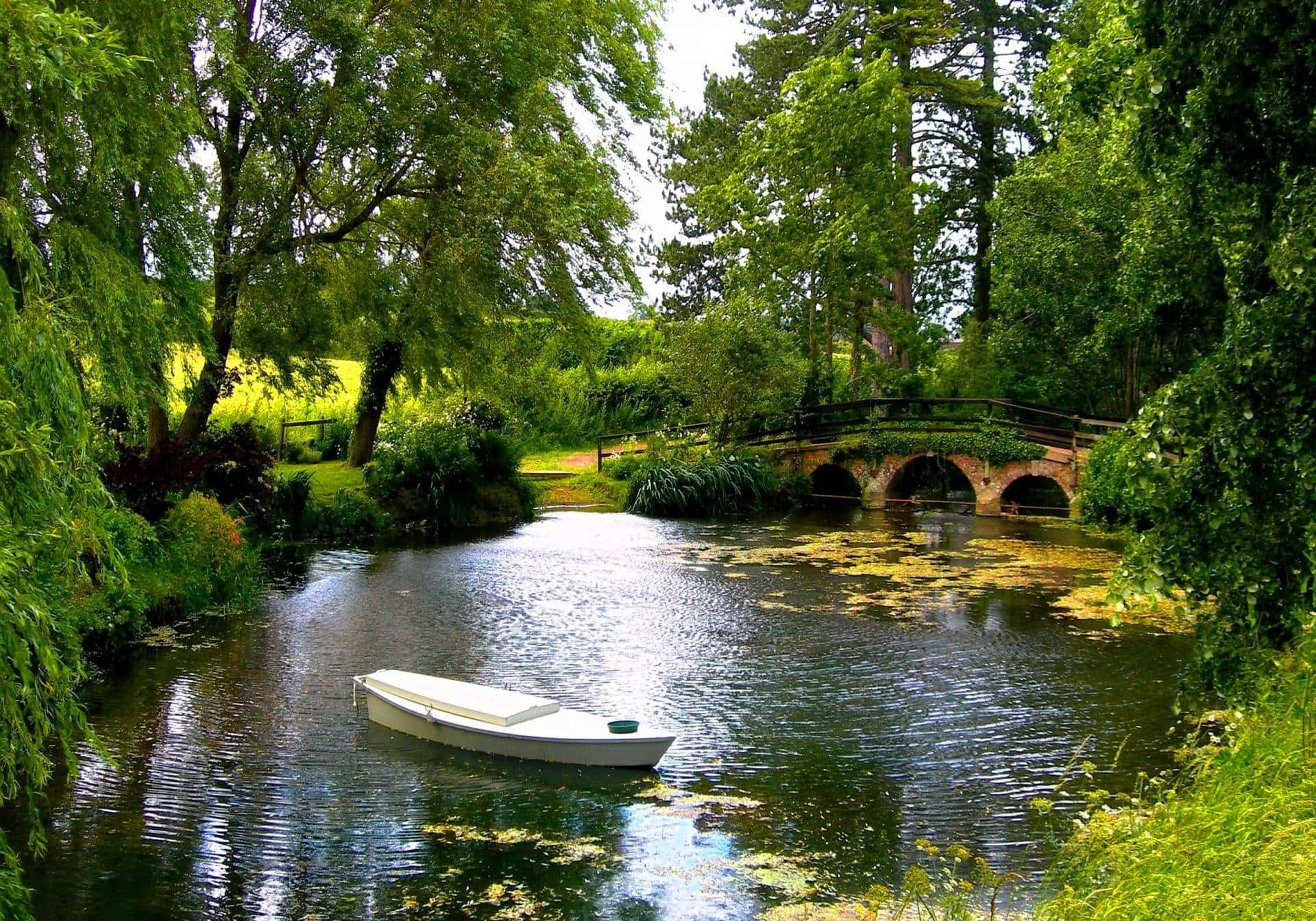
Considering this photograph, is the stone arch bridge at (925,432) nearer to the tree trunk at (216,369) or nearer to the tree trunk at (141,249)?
the tree trunk at (216,369)

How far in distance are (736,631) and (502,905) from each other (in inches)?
268

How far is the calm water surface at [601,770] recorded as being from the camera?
5.88 meters

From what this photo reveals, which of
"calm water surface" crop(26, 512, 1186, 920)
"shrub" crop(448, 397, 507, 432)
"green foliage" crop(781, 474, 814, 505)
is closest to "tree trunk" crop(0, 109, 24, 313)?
"calm water surface" crop(26, 512, 1186, 920)

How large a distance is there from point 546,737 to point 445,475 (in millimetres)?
14754

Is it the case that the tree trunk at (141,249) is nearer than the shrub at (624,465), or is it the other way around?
the tree trunk at (141,249)

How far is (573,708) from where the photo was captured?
9062 millimetres

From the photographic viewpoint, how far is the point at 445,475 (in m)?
21.8

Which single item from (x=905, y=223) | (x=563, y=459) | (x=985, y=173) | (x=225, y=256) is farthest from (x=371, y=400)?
(x=985, y=173)

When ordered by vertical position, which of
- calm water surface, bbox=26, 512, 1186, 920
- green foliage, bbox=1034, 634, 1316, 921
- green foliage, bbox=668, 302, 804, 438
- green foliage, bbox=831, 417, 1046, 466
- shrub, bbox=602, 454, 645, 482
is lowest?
calm water surface, bbox=26, 512, 1186, 920

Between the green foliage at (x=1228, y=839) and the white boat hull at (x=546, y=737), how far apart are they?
9.68 feet

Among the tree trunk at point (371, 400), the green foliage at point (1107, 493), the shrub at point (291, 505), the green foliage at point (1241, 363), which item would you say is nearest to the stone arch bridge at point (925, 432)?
the green foliage at point (1107, 493)

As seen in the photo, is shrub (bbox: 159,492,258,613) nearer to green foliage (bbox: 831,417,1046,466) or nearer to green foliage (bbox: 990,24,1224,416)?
green foliage (bbox: 990,24,1224,416)

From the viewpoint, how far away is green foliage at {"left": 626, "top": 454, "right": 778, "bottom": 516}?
24578 mm

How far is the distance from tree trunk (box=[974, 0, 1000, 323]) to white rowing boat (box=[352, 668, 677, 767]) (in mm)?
24392
